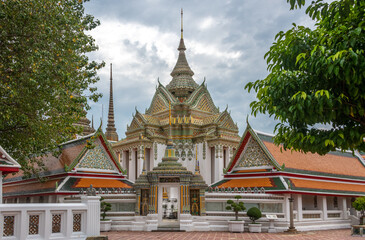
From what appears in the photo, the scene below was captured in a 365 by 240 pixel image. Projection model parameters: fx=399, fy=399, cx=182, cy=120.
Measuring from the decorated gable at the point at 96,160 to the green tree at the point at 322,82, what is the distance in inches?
531

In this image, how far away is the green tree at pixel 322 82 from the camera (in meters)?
6.34

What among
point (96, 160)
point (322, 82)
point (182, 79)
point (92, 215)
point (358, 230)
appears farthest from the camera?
point (182, 79)

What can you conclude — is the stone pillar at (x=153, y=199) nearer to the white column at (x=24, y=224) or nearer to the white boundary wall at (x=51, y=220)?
the white boundary wall at (x=51, y=220)

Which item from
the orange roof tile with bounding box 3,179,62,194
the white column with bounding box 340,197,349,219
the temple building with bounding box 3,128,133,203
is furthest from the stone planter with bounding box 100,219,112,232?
the white column with bounding box 340,197,349,219

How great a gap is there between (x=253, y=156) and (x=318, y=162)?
4.49 metres

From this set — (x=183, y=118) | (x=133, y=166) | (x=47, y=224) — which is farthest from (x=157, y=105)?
(x=47, y=224)

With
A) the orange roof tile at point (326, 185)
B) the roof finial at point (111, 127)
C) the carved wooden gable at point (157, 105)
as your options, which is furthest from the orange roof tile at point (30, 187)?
the roof finial at point (111, 127)

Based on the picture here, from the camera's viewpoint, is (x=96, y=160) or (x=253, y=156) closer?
(x=253, y=156)

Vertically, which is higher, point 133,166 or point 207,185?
point 133,166

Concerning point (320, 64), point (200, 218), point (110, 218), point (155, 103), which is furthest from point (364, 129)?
point (155, 103)

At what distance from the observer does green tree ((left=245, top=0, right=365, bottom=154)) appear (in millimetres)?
6344

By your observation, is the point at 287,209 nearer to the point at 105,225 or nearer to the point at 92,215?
the point at 105,225

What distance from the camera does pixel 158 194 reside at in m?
18.0

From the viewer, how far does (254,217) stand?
1652cm
